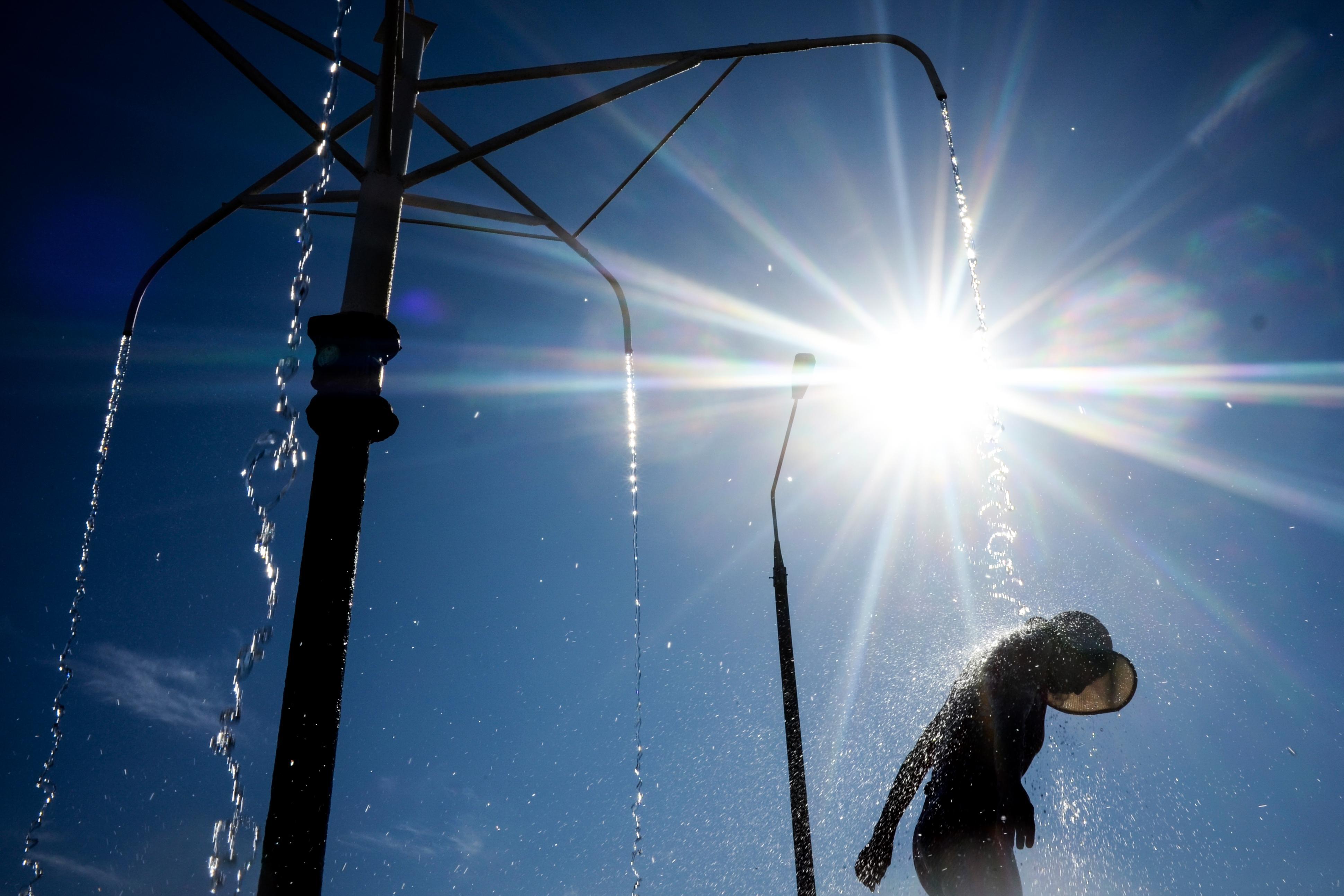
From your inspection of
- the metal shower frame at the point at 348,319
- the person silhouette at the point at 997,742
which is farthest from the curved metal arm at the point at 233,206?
the person silhouette at the point at 997,742

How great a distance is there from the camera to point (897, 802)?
12.8ft

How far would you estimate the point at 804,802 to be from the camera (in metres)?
6.32

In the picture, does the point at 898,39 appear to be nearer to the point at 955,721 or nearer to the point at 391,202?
the point at 391,202

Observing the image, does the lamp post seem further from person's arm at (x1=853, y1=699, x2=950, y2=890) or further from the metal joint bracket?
the metal joint bracket

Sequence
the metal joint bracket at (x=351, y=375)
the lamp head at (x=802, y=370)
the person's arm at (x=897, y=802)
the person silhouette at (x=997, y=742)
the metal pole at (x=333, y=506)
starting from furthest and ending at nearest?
the lamp head at (x=802, y=370), the person's arm at (x=897, y=802), the person silhouette at (x=997, y=742), the metal joint bracket at (x=351, y=375), the metal pole at (x=333, y=506)

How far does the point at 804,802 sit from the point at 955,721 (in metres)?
2.98

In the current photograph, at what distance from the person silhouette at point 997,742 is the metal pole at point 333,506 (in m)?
2.42

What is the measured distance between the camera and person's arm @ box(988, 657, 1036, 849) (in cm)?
352

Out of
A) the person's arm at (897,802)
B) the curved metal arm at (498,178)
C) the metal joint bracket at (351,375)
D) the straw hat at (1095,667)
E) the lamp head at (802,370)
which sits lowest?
the person's arm at (897,802)

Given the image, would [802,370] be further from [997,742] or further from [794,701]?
[997,742]

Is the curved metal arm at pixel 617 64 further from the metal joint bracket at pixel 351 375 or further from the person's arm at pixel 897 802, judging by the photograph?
the person's arm at pixel 897 802

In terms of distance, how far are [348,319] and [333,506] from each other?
0.65 m

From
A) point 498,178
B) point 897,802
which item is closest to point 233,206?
point 498,178

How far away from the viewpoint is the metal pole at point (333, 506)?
2.51m
